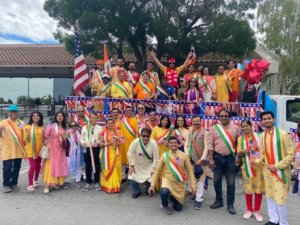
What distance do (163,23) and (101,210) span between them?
8509 millimetres

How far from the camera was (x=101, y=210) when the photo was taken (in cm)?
497

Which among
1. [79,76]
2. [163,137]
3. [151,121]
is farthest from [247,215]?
[79,76]

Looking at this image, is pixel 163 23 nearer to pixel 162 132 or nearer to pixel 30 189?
pixel 162 132

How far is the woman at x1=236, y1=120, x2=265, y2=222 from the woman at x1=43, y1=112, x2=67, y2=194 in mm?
3128

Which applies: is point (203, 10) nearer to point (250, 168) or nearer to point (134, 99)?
point (134, 99)

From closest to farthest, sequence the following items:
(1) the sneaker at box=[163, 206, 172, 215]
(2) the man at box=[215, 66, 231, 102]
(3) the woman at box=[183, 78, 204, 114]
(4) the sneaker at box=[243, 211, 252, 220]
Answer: (4) the sneaker at box=[243, 211, 252, 220] < (1) the sneaker at box=[163, 206, 172, 215] < (3) the woman at box=[183, 78, 204, 114] < (2) the man at box=[215, 66, 231, 102]

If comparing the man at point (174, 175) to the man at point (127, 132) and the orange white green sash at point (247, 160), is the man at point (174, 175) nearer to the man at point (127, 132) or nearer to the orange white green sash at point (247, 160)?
the orange white green sash at point (247, 160)

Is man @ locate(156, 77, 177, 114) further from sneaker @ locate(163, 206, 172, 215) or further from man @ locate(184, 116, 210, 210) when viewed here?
sneaker @ locate(163, 206, 172, 215)

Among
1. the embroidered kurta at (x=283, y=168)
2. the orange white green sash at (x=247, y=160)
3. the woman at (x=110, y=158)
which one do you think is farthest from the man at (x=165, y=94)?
the embroidered kurta at (x=283, y=168)

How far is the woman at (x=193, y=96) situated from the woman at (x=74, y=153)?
2.25 metres

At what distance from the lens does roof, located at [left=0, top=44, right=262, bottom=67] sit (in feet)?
53.0

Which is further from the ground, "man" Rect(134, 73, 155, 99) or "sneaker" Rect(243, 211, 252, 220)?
"man" Rect(134, 73, 155, 99)

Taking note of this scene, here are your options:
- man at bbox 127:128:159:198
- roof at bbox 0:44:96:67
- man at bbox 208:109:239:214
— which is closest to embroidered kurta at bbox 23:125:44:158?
man at bbox 127:128:159:198

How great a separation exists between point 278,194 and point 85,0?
10.1 m
